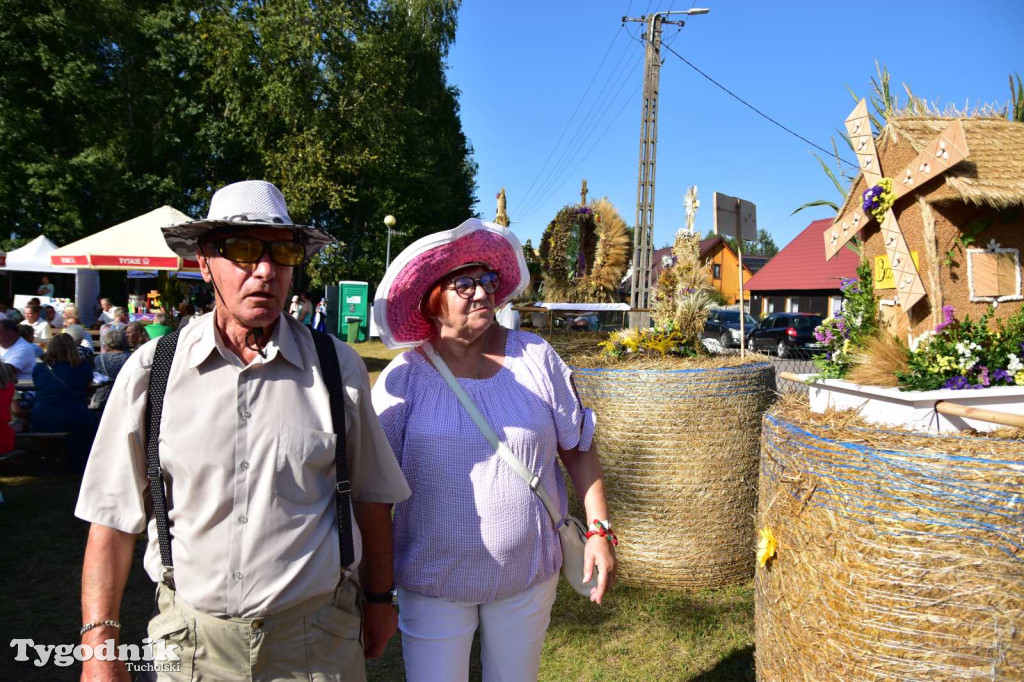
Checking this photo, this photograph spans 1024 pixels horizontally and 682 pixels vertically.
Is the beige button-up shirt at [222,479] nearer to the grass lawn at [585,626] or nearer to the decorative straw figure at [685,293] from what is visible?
the grass lawn at [585,626]

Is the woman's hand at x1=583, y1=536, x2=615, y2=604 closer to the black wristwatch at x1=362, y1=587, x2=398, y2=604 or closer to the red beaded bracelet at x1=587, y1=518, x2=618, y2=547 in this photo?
the red beaded bracelet at x1=587, y1=518, x2=618, y2=547

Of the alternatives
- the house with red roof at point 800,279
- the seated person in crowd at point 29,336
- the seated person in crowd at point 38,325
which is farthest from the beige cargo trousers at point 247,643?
the house with red roof at point 800,279

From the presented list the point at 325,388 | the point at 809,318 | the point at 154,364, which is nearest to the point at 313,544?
the point at 325,388

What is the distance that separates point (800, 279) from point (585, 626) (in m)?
29.1

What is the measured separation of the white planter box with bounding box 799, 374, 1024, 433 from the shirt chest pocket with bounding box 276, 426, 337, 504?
1.79m

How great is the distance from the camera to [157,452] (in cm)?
159

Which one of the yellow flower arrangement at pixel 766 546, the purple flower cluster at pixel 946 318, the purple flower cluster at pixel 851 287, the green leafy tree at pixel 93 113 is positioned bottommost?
the yellow flower arrangement at pixel 766 546

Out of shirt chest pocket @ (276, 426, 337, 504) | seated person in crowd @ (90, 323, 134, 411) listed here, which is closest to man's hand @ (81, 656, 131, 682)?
shirt chest pocket @ (276, 426, 337, 504)

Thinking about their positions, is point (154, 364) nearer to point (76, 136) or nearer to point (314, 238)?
point (314, 238)

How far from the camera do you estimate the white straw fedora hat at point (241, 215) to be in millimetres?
1666

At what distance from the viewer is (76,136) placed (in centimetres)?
2247

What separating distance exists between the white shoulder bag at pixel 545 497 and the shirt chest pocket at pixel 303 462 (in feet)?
1.62

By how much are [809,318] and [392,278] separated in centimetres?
1968

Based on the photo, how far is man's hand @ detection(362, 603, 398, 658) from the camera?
1898 mm
